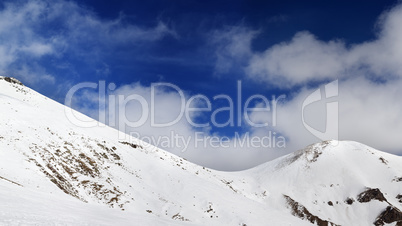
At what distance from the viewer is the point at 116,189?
40.4 meters

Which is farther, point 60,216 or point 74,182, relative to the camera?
point 74,182

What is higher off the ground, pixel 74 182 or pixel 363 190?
pixel 74 182

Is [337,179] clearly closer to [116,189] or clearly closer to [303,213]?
[303,213]

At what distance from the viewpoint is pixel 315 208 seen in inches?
3735

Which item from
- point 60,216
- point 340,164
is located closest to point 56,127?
point 60,216

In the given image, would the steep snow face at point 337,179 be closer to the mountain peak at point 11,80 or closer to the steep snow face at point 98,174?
the steep snow face at point 98,174

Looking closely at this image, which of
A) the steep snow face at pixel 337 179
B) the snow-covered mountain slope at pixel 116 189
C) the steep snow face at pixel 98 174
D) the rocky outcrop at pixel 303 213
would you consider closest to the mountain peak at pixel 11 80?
the snow-covered mountain slope at pixel 116 189

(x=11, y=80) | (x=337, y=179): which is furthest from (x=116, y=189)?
(x=337, y=179)

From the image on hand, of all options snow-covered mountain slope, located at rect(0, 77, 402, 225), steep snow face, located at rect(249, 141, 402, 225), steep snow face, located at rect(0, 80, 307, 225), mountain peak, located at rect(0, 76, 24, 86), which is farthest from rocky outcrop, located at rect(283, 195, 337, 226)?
mountain peak, located at rect(0, 76, 24, 86)

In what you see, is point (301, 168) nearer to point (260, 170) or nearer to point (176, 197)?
point (260, 170)

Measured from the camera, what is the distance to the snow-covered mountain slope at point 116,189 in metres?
18.9

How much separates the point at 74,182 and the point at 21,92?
1533 inches

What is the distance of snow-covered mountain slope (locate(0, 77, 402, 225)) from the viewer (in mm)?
18852

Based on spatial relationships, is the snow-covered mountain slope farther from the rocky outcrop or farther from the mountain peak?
the mountain peak
